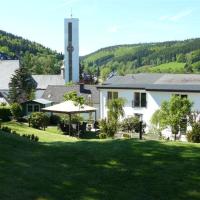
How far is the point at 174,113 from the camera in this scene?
30906mm

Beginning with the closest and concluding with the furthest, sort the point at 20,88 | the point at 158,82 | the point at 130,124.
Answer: the point at 130,124 → the point at 158,82 → the point at 20,88

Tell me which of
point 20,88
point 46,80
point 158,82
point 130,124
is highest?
point 46,80

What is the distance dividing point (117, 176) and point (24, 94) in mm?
59958

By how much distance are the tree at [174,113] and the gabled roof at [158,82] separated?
4.84m

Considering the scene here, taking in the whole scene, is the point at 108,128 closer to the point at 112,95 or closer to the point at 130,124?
the point at 130,124

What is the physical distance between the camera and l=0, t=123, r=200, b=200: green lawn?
7.43 metres

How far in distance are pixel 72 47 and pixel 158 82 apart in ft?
222

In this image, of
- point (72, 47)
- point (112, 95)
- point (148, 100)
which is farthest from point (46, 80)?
point (148, 100)

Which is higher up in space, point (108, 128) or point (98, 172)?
point (98, 172)

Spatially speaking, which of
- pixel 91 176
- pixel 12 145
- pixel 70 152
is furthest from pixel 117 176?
pixel 12 145

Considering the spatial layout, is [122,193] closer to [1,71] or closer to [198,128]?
[198,128]

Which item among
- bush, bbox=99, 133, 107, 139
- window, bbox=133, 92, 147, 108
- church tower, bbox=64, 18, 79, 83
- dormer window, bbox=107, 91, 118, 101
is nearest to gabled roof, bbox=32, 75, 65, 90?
church tower, bbox=64, 18, 79, 83

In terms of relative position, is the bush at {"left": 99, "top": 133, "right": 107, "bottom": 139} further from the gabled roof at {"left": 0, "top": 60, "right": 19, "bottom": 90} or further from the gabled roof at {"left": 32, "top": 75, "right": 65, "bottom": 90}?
the gabled roof at {"left": 32, "top": 75, "right": 65, "bottom": 90}

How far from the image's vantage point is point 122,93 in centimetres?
4203
